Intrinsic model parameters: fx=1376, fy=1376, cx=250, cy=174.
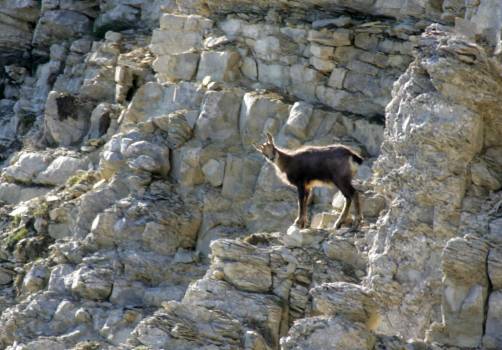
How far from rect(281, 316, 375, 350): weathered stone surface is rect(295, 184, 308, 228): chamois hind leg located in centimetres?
601

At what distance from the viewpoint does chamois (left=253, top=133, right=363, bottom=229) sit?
23922 mm

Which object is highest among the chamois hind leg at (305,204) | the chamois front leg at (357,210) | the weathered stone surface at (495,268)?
the weathered stone surface at (495,268)

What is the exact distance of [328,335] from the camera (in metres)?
18.3

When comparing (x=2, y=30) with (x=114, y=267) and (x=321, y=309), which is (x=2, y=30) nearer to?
(x=114, y=267)

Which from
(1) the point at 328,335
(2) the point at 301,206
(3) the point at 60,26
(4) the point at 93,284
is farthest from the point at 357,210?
(3) the point at 60,26

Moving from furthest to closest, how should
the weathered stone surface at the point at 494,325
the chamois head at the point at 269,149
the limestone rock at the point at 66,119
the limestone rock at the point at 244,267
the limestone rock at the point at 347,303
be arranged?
the limestone rock at the point at 66,119 < the chamois head at the point at 269,149 < the limestone rock at the point at 244,267 < the limestone rock at the point at 347,303 < the weathered stone surface at the point at 494,325

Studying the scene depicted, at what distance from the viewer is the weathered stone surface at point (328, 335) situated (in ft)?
59.5

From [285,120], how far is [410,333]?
30.4ft

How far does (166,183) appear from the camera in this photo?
28.7 meters

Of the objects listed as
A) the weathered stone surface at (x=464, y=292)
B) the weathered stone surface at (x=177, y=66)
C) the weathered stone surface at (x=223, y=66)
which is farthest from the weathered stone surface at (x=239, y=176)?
the weathered stone surface at (x=464, y=292)

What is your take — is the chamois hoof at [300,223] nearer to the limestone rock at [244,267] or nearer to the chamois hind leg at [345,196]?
the chamois hind leg at [345,196]

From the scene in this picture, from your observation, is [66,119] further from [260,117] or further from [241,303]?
[241,303]

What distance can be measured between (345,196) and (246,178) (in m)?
4.57

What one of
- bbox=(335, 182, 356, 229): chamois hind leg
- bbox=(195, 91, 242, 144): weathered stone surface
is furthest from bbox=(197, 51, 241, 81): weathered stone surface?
bbox=(335, 182, 356, 229): chamois hind leg
